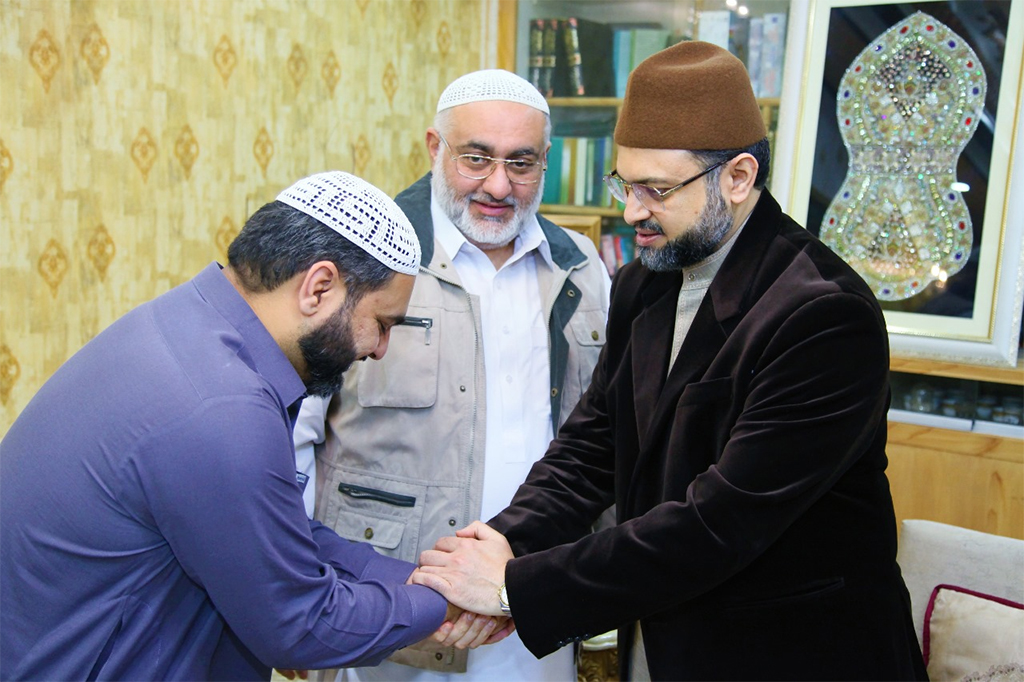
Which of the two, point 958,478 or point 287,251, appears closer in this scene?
point 287,251

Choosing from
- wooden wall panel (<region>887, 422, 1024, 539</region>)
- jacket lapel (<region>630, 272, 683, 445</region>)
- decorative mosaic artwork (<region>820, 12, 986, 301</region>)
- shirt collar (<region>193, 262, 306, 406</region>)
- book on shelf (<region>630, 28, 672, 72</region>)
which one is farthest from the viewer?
book on shelf (<region>630, 28, 672, 72</region>)

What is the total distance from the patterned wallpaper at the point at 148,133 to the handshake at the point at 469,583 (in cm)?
167

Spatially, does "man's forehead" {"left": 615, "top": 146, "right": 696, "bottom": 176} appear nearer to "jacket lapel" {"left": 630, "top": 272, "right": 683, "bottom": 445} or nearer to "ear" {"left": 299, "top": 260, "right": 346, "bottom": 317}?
"jacket lapel" {"left": 630, "top": 272, "right": 683, "bottom": 445}

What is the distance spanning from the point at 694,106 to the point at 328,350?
2.63 ft

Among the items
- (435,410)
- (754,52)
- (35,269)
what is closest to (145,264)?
(35,269)

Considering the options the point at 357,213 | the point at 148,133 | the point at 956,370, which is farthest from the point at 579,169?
the point at 357,213

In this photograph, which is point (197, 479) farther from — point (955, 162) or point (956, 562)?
point (955, 162)

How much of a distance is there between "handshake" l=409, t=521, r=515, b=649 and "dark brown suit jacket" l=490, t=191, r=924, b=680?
0.10 meters

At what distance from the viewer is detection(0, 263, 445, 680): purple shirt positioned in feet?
4.11

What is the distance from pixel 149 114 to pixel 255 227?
1889mm

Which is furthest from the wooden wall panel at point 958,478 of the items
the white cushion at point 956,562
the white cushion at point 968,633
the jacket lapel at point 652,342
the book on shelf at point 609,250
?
the jacket lapel at point 652,342

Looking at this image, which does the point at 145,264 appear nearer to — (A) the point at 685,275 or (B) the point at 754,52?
(A) the point at 685,275

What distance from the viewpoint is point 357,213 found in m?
1.48

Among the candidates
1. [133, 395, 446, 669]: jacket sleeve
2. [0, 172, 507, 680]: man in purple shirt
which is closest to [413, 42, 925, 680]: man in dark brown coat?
[133, 395, 446, 669]: jacket sleeve
